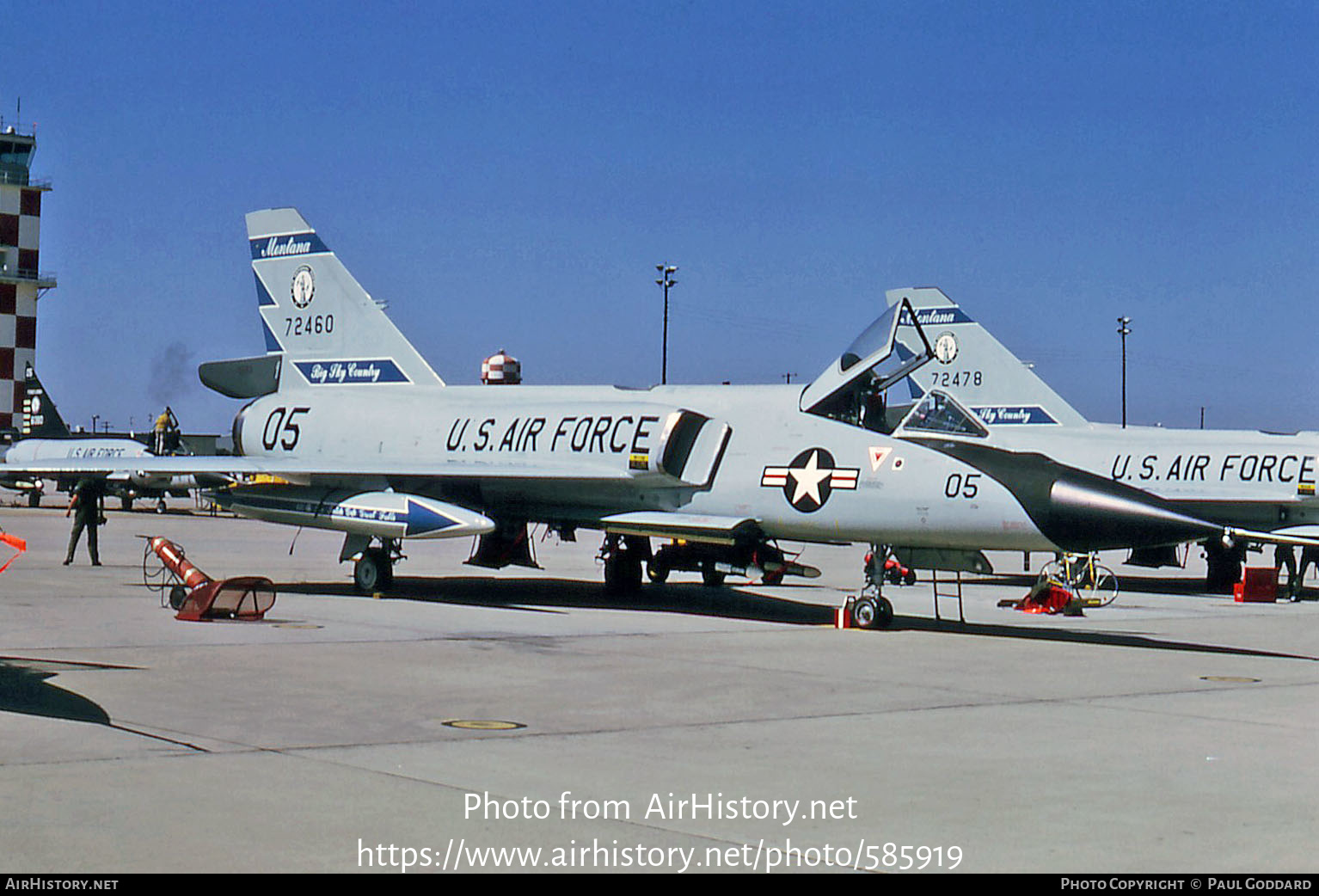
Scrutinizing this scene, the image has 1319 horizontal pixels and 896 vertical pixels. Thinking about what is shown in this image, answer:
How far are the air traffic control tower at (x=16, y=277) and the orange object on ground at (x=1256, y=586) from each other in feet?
172

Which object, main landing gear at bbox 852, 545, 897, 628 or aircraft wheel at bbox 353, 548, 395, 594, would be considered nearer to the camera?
main landing gear at bbox 852, 545, 897, 628

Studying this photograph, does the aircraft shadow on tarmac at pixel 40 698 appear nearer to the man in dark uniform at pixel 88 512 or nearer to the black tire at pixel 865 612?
the black tire at pixel 865 612

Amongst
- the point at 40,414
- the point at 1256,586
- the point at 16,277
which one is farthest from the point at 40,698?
the point at 16,277

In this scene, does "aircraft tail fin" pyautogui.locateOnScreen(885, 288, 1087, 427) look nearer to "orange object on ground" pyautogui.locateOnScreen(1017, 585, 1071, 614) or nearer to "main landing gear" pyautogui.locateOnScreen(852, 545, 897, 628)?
"orange object on ground" pyautogui.locateOnScreen(1017, 585, 1071, 614)

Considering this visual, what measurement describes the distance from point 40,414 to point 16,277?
2725 cm

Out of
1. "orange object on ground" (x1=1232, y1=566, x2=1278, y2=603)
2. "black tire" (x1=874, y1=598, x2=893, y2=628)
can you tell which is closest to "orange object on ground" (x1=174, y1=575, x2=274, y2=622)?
"black tire" (x1=874, y1=598, x2=893, y2=628)

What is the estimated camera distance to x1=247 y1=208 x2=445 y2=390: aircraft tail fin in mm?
19609

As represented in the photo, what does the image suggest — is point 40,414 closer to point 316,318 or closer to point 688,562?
point 316,318

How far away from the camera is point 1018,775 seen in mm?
7059

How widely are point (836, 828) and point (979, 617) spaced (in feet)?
37.9

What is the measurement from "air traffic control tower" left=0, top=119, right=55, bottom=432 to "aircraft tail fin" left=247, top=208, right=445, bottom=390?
44815 millimetres

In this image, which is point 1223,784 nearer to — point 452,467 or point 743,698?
point 743,698

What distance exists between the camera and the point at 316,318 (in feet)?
65.9
